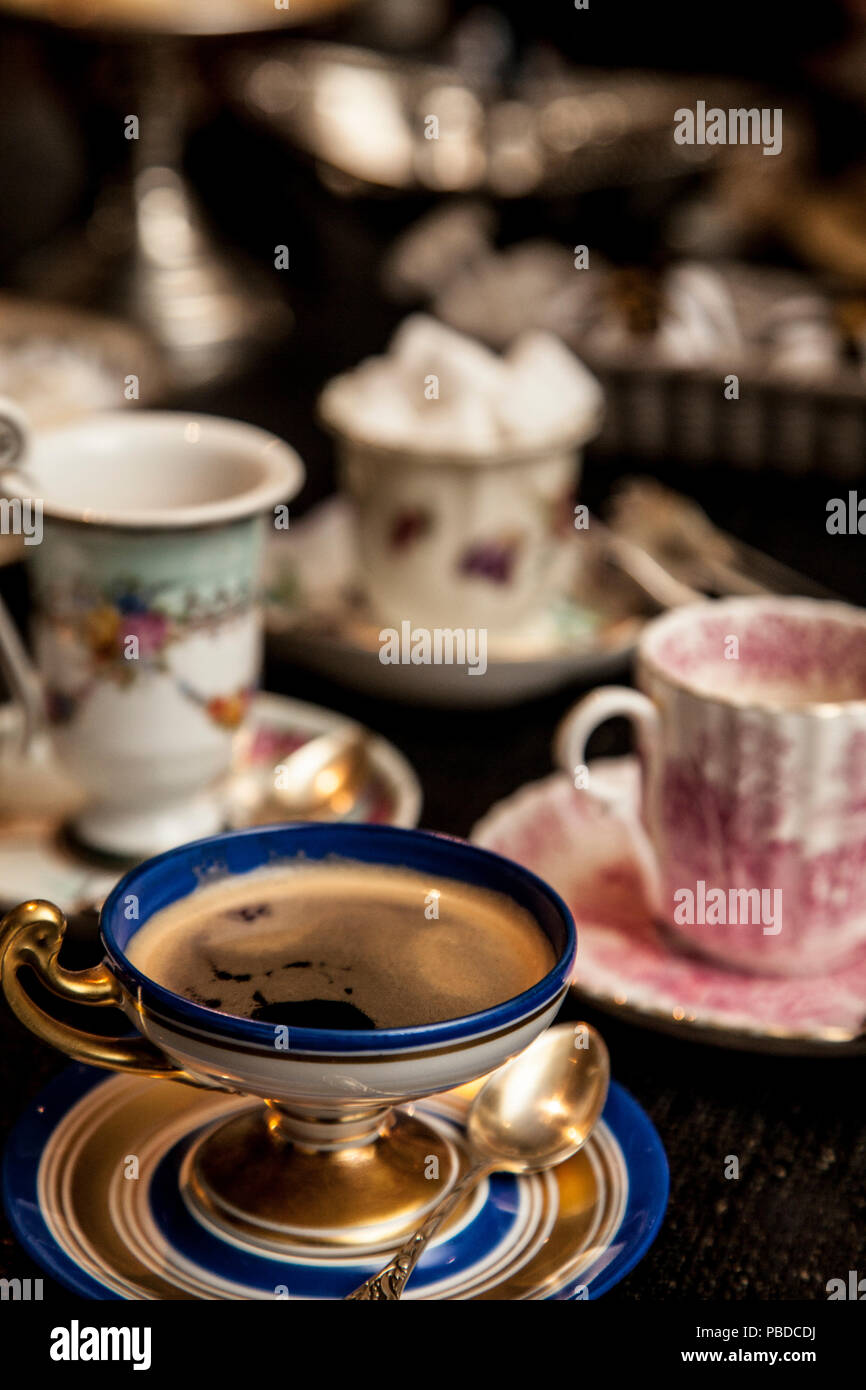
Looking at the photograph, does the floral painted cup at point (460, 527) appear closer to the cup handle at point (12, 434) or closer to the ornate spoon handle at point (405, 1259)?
the cup handle at point (12, 434)

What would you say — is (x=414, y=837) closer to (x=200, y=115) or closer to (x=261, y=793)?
(x=261, y=793)

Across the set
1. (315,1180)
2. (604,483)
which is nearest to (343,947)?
(315,1180)

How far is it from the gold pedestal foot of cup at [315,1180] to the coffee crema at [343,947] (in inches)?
1.4

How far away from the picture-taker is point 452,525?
2.51ft

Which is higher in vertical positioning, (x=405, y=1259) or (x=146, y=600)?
(x=146, y=600)

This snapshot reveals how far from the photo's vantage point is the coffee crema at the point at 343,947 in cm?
38

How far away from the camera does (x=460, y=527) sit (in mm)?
764

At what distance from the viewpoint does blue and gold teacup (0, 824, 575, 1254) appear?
1.15 ft

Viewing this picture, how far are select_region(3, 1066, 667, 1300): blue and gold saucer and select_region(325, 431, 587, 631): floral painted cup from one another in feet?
1.22

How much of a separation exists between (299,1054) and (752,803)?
0.22m

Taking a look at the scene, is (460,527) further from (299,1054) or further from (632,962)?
(299,1054)

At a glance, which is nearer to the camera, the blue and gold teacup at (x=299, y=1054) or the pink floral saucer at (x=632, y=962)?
the blue and gold teacup at (x=299, y=1054)

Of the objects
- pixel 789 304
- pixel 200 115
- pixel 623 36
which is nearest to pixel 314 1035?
pixel 789 304

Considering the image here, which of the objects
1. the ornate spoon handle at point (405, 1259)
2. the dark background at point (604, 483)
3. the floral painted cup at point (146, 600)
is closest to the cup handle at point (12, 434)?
the floral painted cup at point (146, 600)
